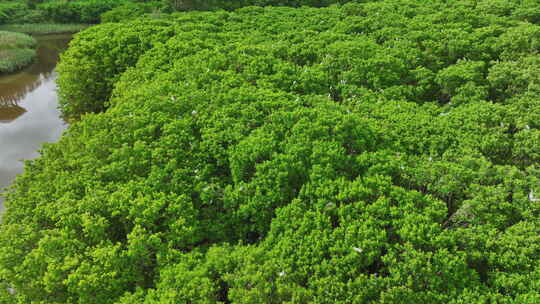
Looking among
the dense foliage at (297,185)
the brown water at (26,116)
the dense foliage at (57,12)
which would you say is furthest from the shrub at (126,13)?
the dense foliage at (57,12)

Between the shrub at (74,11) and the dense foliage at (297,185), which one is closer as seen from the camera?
the dense foliage at (297,185)

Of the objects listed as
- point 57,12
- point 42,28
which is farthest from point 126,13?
point 57,12

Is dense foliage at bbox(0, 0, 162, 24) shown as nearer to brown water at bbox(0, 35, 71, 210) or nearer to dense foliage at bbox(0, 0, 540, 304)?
brown water at bbox(0, 35, 71, 210)

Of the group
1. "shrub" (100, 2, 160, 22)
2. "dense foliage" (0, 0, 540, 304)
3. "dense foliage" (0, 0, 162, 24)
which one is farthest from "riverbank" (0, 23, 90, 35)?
"dense foliage" (0, 0, 540, 304)

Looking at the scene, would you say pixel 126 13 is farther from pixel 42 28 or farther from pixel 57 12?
pixel 57 12

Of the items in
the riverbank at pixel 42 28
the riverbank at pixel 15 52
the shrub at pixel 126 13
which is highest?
the shrub at pixel 126 13

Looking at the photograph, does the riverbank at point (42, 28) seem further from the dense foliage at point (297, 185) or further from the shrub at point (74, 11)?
the dense foliage at point (297, 185)
